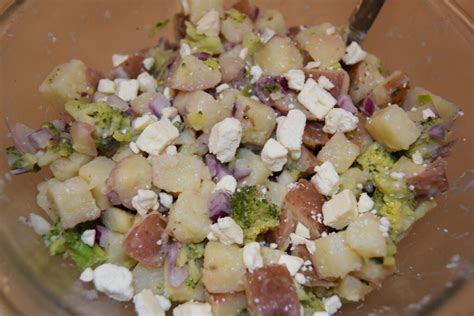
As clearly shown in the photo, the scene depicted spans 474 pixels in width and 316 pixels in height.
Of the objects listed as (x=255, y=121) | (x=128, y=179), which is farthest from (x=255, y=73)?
(x=128, y=179)

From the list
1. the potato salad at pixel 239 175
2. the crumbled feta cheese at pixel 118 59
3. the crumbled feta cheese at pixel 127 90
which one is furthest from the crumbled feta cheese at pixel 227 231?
the crumbled feta cheese at pixel 118 59

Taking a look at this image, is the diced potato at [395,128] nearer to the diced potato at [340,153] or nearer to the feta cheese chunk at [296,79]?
the diced potato at [340,153]

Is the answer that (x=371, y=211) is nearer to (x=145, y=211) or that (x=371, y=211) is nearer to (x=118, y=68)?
(x=145, y=211)

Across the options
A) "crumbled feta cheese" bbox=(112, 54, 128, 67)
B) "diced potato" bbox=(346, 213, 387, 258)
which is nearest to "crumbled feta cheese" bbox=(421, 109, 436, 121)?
"diced potato" bbox=(346, 213, 387, 258)

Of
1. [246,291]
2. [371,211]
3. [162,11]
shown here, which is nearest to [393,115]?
[371,211]

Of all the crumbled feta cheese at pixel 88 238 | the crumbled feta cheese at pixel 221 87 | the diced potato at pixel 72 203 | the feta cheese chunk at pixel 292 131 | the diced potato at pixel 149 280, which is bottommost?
the diced potato at pixel 149 280

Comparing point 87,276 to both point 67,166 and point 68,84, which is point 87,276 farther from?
point 68,84
